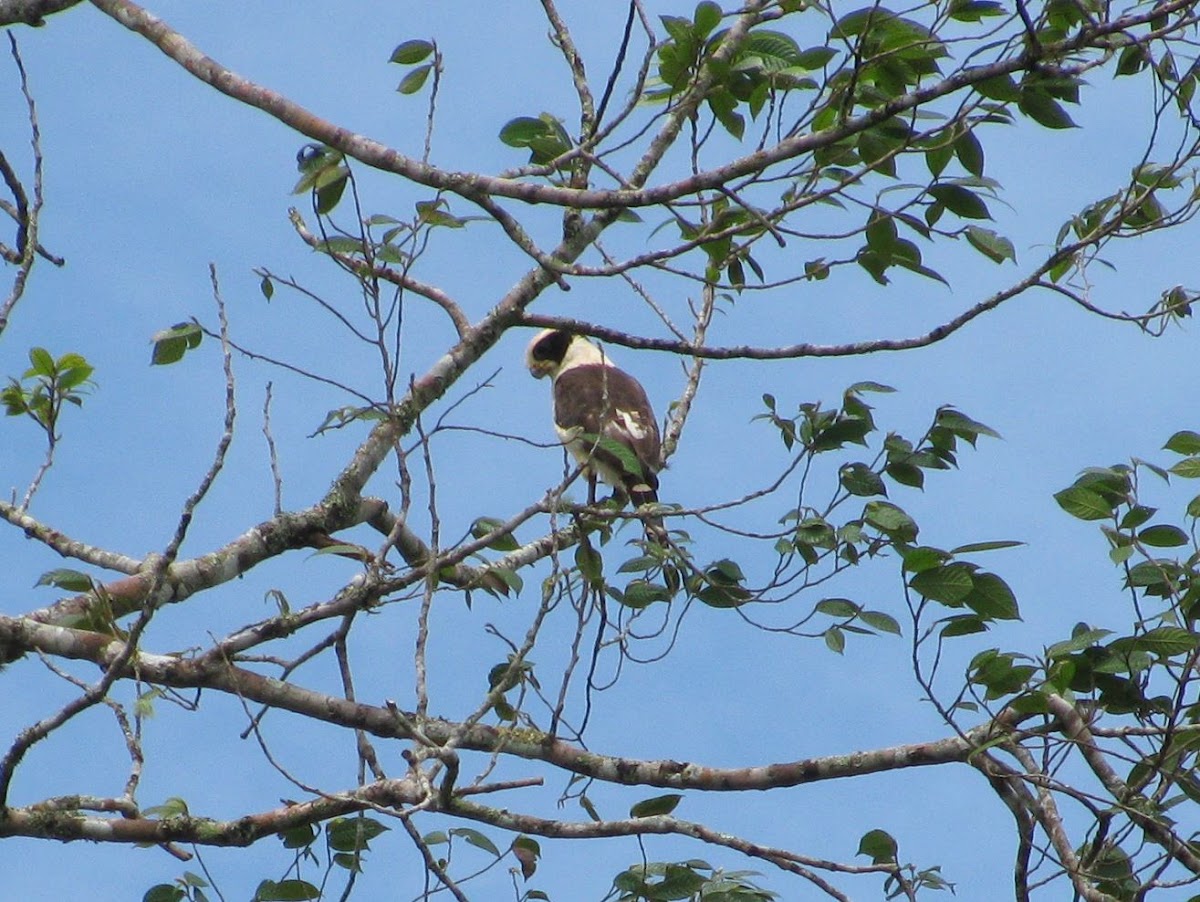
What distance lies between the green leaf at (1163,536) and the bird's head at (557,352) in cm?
501

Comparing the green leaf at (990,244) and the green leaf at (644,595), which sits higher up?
the green leaf at (990,244)

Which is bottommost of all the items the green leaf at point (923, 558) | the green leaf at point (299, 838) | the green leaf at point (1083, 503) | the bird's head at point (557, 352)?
the green leaf at point (299, 838)

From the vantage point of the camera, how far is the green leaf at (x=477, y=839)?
3.44 m

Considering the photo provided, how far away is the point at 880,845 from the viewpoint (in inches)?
139

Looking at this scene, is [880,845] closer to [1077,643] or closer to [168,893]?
[1077,643]

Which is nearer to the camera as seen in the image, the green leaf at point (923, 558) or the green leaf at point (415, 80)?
the green leaf at point (923, 558)

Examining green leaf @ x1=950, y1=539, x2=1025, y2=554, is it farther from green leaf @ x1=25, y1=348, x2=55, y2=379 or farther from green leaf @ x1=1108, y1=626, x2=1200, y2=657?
green leaf @ x1=25, y1=348, x2=55, y2=379

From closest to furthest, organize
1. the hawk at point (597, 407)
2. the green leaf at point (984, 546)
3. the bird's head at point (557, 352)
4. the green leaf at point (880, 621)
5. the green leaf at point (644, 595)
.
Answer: the green leaf at point (984, 546) → the green leaf at point (880, 621) → the green leaf at point (644, 595) → the hawk at point (597, 407) → the bird's head at point (557, 352)

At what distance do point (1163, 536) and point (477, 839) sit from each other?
173 centimetres

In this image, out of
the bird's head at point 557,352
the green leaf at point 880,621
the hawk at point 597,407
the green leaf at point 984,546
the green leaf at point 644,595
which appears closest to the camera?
the green leaf at point 984,546

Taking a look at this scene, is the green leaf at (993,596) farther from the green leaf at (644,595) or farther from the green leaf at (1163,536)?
the green leaf at (644,595)

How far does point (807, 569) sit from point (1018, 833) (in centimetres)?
81

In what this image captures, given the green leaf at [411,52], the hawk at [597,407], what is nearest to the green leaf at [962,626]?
the green leaf at [411,52]

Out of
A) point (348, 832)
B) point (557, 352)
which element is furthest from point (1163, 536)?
point (557, 352)
